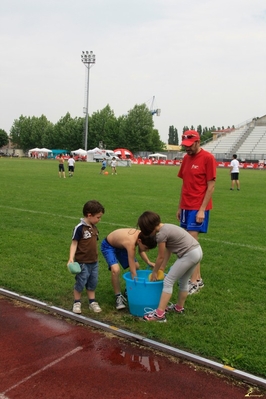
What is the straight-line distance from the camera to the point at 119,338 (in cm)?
435

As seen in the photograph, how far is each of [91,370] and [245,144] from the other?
258 feet

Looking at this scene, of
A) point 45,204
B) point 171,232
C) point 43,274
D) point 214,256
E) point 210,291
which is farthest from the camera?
point 45,204

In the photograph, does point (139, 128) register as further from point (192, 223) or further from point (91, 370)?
point (91, 370)

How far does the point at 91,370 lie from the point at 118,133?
289 feet

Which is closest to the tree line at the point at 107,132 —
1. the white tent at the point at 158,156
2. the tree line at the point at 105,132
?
the tree line at the point at 105,132

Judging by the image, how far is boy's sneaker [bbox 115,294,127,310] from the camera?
5.13 metres

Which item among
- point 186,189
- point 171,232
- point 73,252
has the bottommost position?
point 73,252

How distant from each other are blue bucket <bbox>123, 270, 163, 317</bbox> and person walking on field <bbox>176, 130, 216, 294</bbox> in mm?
997

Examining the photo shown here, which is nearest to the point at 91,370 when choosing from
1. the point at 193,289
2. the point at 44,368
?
the point at 44,368

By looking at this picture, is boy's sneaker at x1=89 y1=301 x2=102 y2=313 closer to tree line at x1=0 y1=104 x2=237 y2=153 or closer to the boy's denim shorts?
the boy's denim shorts

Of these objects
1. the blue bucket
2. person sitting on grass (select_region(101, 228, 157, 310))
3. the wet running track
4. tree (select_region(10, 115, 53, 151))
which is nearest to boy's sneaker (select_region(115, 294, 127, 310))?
person sitting on grass (select_region(101, 228, 157, 310))

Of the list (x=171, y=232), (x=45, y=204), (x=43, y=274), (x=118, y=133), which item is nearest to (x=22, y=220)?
(x=45, y=204)

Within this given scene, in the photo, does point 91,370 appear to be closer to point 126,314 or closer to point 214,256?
point 126,314

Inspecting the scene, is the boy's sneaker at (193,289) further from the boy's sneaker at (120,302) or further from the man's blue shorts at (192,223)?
the boy's sneaker at (120,302)
